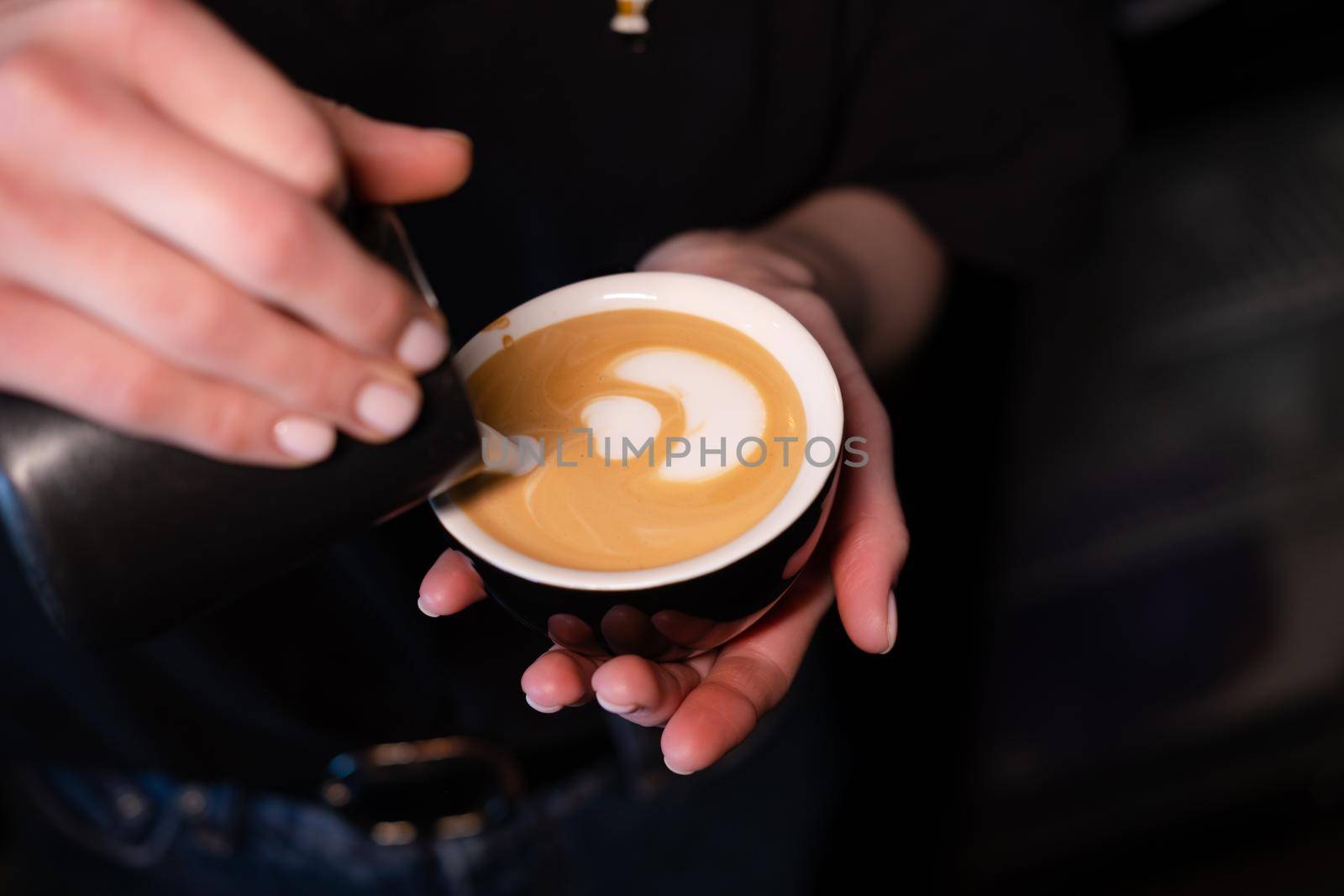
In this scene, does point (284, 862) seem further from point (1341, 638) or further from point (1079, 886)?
point (1341, 638)

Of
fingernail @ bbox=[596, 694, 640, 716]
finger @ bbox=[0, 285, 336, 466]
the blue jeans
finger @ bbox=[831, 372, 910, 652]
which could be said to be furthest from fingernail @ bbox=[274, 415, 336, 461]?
the blue jeans

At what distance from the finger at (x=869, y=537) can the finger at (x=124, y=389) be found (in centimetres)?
33

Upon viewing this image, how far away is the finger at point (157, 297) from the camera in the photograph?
38 cm

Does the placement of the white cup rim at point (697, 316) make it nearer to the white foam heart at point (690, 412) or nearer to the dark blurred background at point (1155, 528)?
the white foam heart at point (690, 412)

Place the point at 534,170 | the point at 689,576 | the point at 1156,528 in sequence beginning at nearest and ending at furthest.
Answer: the point at 689,576, the point at 534,170, the point at 1156,528

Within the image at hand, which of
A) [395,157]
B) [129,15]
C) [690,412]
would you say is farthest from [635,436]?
[129,15]

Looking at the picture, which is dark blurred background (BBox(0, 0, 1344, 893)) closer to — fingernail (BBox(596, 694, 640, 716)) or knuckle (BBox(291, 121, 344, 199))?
fingernail (BBox(596, 694, 640, 716))

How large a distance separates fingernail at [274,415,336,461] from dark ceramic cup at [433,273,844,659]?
109 mm

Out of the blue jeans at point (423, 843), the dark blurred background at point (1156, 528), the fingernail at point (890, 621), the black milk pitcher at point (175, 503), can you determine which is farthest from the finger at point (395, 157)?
the dark blurred background at point (1156, 528)

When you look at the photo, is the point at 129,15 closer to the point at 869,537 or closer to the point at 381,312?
the point at 381,312

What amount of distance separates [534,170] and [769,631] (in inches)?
16.9

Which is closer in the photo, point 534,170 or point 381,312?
point 381,312

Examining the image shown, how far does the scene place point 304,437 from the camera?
1.47 feet

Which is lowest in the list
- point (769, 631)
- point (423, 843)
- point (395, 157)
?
point (423, 843)
